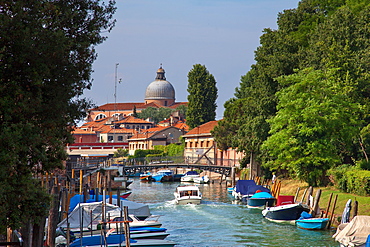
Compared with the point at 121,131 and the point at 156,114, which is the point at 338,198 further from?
the point at 156,114

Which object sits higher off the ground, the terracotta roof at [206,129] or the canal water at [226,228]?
the terracotta roof at [206,129]

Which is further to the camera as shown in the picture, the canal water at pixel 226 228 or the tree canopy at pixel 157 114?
the tree canopy at pixel 157 114

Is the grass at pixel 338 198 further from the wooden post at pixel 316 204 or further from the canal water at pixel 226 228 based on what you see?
the canal water at pixel 226 228

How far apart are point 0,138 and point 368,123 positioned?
3018 cm

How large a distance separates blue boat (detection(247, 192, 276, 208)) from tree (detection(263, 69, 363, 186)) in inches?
99.2

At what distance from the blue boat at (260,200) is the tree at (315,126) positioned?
2521mm

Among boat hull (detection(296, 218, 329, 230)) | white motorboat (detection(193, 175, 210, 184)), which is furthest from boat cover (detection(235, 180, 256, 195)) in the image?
white motorboat (detection(193, 175, 210, 184))

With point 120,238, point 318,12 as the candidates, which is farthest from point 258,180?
point 120,238

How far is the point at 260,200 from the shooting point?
3722 cm

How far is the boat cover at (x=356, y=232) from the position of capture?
20.6m

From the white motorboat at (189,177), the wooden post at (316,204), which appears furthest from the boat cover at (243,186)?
the white motorboat at (189,177)

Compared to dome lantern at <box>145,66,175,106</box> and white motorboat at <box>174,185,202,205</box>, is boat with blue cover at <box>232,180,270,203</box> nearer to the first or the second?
white motorboat at <box>174,185,202,205</box>

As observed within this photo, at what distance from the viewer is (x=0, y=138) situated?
11.3 m

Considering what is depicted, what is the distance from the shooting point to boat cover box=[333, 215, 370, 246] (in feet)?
67.7
